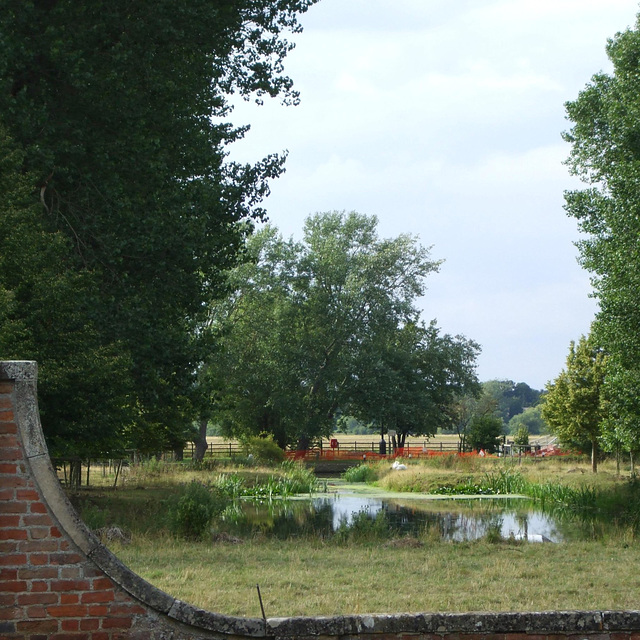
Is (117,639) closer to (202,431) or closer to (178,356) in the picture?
(178,356)

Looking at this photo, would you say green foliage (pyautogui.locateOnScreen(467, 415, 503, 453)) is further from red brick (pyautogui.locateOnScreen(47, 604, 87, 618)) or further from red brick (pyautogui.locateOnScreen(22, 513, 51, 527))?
red brick (pyautogui.locateOnScreen(22, 513, 51, 527))

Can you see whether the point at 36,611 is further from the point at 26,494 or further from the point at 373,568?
the point at 373,568

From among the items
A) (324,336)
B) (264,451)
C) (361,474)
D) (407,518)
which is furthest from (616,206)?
(324,336)

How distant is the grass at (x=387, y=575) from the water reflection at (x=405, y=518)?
226cm

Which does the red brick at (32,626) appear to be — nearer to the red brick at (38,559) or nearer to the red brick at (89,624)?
the red brick at (89,624)

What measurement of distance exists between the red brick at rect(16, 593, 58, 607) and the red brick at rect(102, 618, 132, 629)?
309 millimetres

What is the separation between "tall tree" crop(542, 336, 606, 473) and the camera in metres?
36.1

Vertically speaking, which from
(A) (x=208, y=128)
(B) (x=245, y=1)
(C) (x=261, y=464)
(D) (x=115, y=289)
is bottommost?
(C) (x=261, y=464)

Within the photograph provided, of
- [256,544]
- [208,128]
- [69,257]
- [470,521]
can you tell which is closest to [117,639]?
[256,544]

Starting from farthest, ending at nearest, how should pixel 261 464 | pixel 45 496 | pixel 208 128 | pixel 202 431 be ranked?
pixel 202 431, pixel 261 464, pixel 208 128, pixel 45 496

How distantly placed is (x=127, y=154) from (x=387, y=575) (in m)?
11.1

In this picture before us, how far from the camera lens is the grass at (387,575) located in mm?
9188

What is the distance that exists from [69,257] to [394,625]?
47.8 feet

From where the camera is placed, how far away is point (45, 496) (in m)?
4.84
